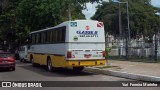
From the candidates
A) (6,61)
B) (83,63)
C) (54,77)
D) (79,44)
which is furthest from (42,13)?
(54,77)

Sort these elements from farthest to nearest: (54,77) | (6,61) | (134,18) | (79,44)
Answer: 1. (134,18)
2. (6,61)
3. (79,44)
4. (54,77)

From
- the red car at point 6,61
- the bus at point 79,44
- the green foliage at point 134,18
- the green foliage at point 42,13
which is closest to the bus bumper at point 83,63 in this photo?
the bus at point 79,44

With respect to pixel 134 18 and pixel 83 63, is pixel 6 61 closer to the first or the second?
pixel 83 63

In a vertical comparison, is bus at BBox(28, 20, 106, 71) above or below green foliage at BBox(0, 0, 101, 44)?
below

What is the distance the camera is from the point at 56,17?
121ft

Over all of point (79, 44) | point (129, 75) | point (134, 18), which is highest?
point (134, 18)

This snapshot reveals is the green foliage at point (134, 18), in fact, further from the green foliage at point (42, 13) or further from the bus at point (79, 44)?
the bus at point (79, 44)

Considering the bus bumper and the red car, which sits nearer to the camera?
the bus bumper

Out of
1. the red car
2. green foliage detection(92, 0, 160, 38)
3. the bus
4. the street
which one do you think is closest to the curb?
the street

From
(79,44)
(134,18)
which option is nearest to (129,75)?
(79,44)

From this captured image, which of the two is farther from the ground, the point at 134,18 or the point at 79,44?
the point at 134,18

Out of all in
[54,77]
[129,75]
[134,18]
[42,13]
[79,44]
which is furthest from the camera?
[134,18]

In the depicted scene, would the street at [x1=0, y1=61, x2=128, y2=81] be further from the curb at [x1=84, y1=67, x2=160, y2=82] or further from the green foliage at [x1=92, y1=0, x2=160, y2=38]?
the green foliage at [x1=92, y1=0, x2=160, y2=38]

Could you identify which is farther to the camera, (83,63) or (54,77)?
(83,63)
